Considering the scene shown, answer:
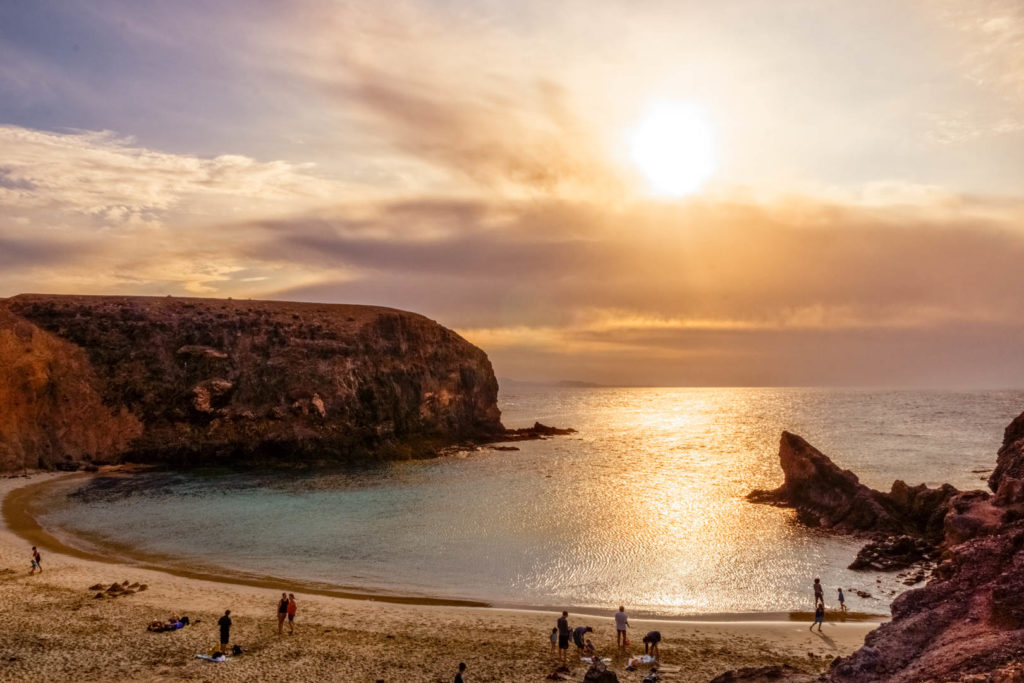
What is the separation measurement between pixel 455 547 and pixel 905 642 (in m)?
26.4

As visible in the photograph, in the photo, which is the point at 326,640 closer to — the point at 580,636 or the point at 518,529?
the point at 580,636

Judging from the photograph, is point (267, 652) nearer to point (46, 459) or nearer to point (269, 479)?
point (269, 479)

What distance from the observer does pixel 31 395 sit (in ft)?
200

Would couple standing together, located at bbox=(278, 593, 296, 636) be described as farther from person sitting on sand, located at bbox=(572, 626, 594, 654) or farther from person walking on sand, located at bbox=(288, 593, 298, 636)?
person sitting on sand, located at bbox=(572, 626, 594, 654)

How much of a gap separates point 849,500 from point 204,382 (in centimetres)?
6099

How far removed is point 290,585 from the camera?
29.6 metres

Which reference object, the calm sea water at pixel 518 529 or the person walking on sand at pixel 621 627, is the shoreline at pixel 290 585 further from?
the person walking on sand at pixel 621 627

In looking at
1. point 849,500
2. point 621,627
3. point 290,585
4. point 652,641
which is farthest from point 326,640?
point 849,500

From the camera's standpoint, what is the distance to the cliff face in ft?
205

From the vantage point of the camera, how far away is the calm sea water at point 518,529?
2955cm

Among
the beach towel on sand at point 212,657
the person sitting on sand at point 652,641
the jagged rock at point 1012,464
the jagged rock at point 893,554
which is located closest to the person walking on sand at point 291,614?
the beach towel on sand at point 212,657

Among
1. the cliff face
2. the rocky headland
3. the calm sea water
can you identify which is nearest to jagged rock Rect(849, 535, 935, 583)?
the calm sea water

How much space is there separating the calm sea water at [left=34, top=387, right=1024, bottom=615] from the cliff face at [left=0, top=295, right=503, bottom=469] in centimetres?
858

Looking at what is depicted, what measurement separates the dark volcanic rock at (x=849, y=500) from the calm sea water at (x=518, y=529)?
2179mm
